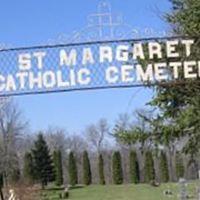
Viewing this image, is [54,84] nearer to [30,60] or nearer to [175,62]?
[30,60]

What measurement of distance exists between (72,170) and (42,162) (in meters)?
3.00

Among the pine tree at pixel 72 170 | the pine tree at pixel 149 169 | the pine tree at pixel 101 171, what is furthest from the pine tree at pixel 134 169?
the pine tree at pixel 72 170

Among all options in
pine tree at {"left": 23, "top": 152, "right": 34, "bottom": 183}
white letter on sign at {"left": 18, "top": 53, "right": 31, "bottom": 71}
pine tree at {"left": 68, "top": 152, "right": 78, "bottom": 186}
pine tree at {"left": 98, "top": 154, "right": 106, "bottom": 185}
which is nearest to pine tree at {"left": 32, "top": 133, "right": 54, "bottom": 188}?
pine tree at {"left": 23, "top": 152, "right": 34, "bottom": 183}

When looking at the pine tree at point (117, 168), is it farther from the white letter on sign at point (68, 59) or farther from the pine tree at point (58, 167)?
the white letter on sign at point (68, 59)

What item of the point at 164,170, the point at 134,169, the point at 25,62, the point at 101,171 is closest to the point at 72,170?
the point at 101,171

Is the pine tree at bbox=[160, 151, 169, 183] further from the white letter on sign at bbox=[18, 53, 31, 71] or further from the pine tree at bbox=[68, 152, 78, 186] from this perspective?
the white letter on sign at bbox=[18, 53, 31, 71]

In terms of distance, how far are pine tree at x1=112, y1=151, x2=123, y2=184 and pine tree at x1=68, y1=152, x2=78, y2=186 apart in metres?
Answer: 3.42

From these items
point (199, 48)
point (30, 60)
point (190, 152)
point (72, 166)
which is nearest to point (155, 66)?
point (199, 48)

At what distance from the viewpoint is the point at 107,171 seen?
60.2 meters

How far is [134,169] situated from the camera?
5506 cm

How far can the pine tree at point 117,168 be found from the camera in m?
55.4

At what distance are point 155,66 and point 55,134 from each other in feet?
232

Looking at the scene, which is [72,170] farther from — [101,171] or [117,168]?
[117,168]

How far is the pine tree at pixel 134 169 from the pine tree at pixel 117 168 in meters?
0.99
